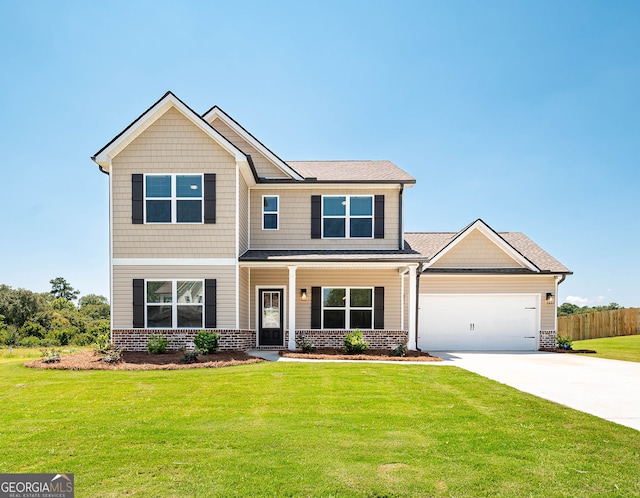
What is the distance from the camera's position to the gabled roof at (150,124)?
12.8 metres

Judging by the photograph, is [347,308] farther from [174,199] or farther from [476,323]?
[174,199]

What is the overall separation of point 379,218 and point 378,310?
3.43 metres

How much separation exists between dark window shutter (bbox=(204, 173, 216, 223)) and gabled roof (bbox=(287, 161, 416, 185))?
3776 millimetres

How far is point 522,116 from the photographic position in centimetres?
1658

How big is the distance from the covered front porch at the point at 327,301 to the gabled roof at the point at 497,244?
85.2 inches

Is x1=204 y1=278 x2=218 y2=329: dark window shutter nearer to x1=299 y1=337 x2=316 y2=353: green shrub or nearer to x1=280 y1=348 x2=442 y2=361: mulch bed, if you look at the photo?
x1=280 y1=348 x2=442 y2=361: mulch bed

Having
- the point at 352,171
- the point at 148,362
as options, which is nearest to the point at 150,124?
the point at 148,362

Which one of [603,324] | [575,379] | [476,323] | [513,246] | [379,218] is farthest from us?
[603,324]

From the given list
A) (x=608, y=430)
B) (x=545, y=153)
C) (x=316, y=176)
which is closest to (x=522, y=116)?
(x=545, y=153)

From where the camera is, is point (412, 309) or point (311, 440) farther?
point (412, 309)

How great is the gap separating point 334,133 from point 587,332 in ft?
63.5

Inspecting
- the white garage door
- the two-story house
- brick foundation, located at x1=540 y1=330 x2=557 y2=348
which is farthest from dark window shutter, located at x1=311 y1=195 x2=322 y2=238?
brick foundation, located at x1=540 y1=330 x2=557 y2=348

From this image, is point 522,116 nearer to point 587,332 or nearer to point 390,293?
point 390,293

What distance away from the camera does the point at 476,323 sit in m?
16.5
